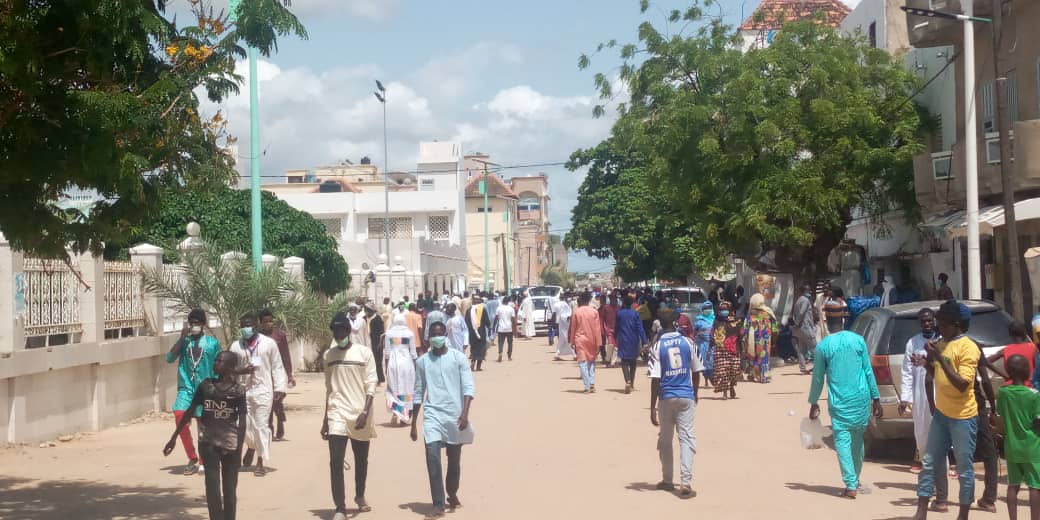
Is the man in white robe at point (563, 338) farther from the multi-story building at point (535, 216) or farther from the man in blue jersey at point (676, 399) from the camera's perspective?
the multi-story building at point (535, 216)

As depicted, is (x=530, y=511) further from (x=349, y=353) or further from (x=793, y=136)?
(x=793, y=136)

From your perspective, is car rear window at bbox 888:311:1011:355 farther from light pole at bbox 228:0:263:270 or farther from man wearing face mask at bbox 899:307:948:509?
light pole at bbox 228:0:263:270

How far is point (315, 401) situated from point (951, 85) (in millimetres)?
14726

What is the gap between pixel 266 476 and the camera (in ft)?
38.4

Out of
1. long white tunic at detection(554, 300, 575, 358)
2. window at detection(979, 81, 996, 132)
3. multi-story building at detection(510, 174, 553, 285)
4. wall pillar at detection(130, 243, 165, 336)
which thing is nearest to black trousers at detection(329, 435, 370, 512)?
wall pillar at detection(130, 243, 165, 336)

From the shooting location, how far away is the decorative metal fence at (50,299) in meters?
13.4

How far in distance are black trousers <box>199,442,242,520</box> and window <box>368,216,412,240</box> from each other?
53.9 m

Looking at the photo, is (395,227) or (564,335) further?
(395,227)

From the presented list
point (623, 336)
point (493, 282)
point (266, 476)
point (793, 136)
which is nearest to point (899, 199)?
point (793, 136)

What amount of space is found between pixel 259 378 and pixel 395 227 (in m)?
51.3

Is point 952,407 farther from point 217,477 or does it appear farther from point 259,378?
point 259,378

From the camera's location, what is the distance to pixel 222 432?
838cm

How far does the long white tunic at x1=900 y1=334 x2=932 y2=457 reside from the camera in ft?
32.3

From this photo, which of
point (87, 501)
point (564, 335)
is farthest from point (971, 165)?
point (564, 335)
